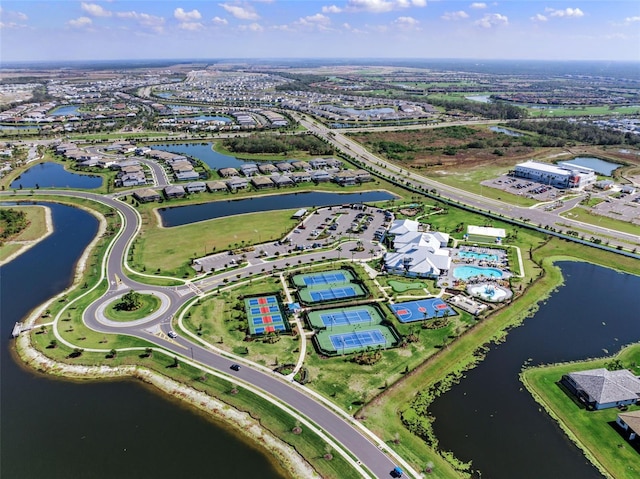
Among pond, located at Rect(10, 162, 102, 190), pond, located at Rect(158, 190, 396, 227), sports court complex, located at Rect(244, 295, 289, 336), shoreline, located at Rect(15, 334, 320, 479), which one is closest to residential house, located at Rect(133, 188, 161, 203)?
pond, located at Rect(158, 190, 396, 227)

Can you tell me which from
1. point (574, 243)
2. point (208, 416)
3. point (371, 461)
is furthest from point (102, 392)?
point (574, 243)

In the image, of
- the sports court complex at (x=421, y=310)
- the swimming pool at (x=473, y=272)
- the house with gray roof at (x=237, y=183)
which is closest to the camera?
the sports court complex at (x=421, y=310)

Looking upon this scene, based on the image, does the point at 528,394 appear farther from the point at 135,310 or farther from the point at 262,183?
the point at 262,183

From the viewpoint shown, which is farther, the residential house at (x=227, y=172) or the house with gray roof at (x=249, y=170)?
the house with gray roof at (x=249, y=170)

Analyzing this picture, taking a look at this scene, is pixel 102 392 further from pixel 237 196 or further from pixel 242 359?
pixel 237 196

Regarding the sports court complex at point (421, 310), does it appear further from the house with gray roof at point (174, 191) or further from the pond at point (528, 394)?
the house with gray roof at point (174, 191)

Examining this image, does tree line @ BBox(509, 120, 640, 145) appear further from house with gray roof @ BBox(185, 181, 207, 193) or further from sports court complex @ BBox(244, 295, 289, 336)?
sports court complex @ BBox(244, 295, 289, 336)

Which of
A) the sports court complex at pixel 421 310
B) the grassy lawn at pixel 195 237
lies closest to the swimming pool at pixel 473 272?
the sports court complex at pixel 421 310
